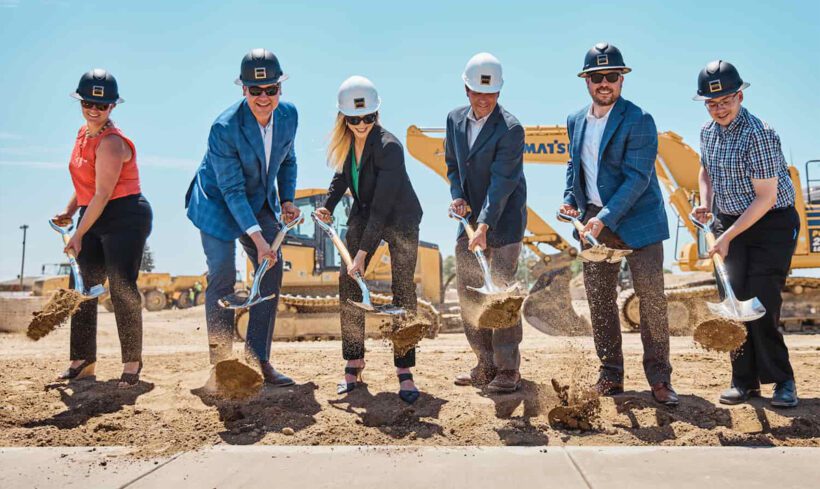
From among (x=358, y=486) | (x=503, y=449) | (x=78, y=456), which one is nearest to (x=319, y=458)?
(x=358, y=486)

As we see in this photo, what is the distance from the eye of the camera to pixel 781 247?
438 centimetres

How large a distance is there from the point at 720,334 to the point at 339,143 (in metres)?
2.48

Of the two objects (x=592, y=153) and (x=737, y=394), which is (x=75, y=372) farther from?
(x=737, y=394)

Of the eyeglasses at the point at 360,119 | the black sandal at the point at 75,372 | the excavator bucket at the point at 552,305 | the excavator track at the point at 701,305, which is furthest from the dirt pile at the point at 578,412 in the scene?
the excavator bucket at the point at 552,305

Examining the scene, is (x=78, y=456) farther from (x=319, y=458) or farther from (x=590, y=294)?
(x=590, y=294)

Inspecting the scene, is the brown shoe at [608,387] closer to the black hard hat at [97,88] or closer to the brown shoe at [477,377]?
the brown shoe at [477,377]

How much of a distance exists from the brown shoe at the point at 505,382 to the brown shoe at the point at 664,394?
808mm

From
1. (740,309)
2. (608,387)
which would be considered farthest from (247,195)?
(740,309)

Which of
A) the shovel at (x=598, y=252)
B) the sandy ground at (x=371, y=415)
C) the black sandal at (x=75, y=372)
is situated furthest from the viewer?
the black sandal at (x=75, y=372)

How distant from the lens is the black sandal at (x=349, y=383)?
459 centimetres

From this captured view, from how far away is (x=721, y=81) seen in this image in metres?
4.31

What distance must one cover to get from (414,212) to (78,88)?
2372 mm

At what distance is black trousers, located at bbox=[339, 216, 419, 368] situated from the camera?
4598 mm

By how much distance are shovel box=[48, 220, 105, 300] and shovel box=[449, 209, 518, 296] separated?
2.34 meters
